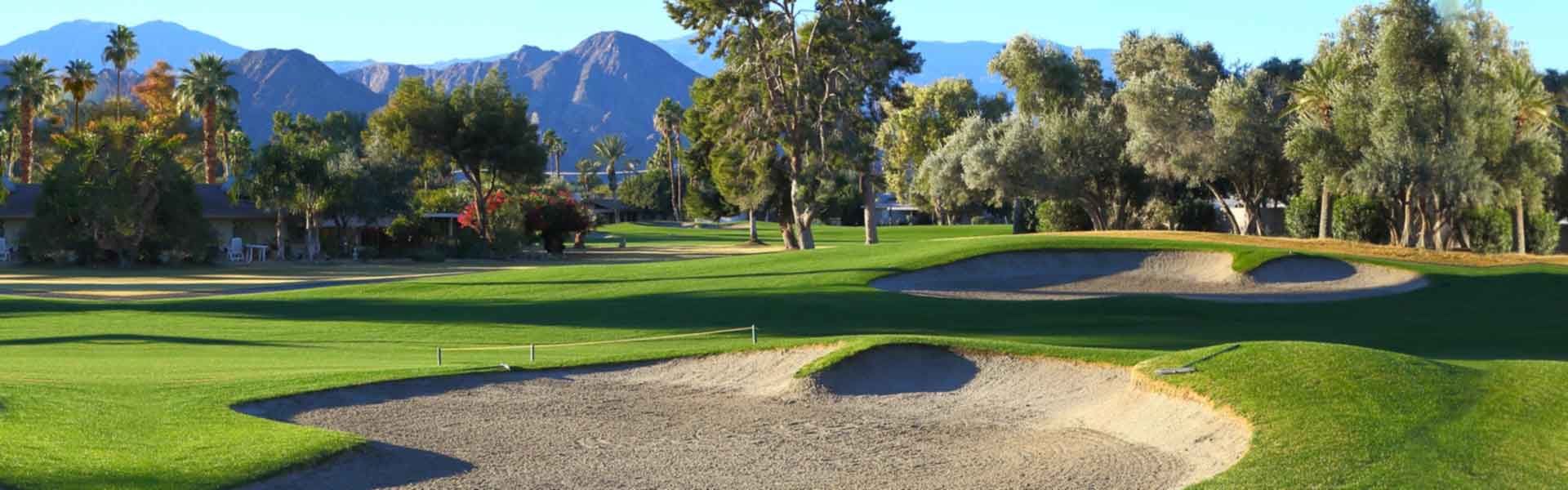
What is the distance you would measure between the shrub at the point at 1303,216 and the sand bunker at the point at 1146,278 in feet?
66.6

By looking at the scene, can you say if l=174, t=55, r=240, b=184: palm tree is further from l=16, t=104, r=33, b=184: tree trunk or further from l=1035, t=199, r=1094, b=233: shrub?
l=1035, t=199, r=1094, b=233: shrub

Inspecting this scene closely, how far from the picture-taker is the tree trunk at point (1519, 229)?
1929 inches

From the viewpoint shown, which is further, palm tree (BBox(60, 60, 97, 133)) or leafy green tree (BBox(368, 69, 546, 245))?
palm tree (BBox(60, 60, 97, 133))

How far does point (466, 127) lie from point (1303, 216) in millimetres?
43311

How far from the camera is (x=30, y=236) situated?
6456 centimetres

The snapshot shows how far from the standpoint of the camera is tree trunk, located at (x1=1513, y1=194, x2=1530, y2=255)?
161ft

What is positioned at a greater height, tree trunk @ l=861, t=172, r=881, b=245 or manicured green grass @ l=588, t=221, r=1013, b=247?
tree trunk @ l=861, t=172, r=881, b=245

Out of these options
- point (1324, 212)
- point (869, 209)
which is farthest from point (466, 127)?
point (1324, 212)

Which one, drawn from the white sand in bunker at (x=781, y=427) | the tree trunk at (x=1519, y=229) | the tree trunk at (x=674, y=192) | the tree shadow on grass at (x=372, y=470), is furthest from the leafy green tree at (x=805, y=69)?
the tree trunk at (x=674, y=192)

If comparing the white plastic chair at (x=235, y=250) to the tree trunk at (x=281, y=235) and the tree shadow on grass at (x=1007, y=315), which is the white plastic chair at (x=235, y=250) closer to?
the tree trunk at (x=281, y=235)

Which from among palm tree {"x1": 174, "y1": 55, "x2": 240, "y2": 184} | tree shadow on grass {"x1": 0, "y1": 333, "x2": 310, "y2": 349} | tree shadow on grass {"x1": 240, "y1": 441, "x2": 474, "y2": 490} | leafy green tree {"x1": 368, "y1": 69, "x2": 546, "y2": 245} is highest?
palm tree {"x1": 174, "y1": 55, "x2": 240, "y2": 184}

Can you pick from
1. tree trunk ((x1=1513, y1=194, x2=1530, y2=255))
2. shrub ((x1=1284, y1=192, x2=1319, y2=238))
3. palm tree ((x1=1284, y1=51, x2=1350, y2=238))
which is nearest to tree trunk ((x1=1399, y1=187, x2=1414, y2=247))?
palm tree ((x1=1284, y1=51, x2=1350, y2=238))

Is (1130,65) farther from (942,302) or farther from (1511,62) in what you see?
Answer: (942,302)

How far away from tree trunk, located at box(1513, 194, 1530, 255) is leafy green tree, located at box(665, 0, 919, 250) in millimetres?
26204
